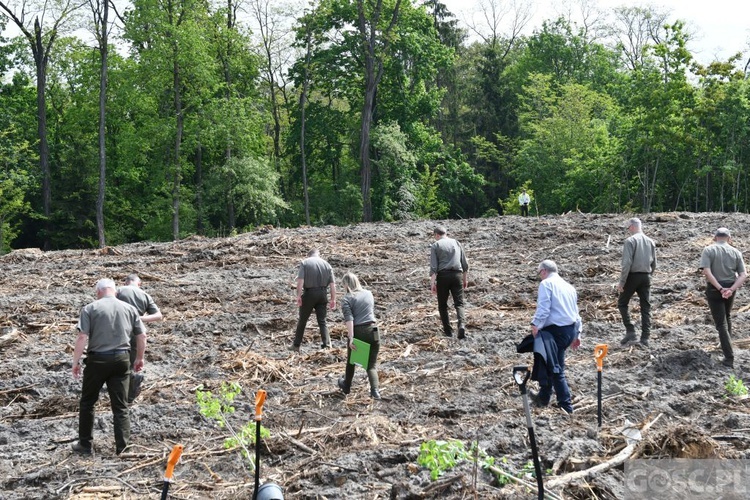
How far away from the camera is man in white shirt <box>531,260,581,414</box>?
8.84 m

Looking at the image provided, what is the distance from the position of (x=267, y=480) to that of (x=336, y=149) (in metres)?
41.4

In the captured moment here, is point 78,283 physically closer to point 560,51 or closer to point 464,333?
point 464,333

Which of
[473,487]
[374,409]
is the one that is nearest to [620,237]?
[374,409]

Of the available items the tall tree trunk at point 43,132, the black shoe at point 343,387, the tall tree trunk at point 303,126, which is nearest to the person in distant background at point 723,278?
the black shoe at point 343,387

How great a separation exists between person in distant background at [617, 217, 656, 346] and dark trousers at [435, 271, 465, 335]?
2.42m

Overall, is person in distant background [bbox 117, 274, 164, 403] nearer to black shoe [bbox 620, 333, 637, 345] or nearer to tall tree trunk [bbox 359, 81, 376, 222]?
black shoe [bbox 620, 333, 637, 345]

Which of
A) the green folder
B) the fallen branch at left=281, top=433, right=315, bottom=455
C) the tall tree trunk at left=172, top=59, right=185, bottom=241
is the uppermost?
the tall tree trunk at left=172, top=59, right=185, bottom=241

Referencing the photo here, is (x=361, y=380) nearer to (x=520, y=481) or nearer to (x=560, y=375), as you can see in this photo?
(x=560, y=375)

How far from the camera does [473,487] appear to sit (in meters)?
6.43

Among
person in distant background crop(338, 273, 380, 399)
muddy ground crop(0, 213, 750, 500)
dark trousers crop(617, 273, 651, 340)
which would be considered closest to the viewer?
muddy ground crop(0, 213, 750, 500)

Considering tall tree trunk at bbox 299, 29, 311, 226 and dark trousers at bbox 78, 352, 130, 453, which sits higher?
tall tree trunk at bbox 299, 29, 311, 226

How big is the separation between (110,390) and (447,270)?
5.90 meters

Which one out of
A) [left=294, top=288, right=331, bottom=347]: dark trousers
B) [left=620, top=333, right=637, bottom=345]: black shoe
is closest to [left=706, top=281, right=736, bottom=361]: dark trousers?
[left=620, top=333, right=637, bottom=345]: black shoe

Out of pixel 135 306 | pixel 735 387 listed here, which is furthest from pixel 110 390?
pixel 735 387
